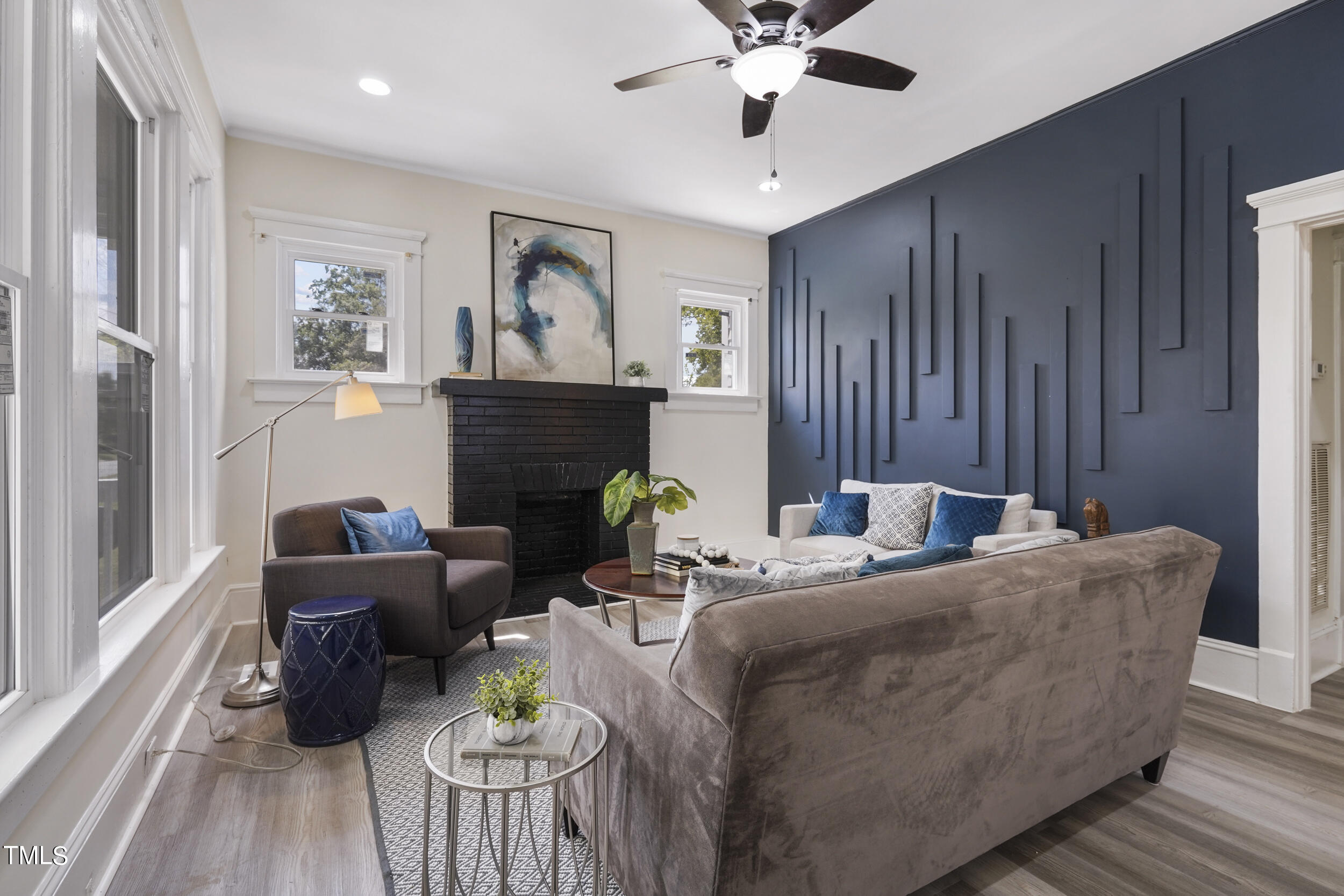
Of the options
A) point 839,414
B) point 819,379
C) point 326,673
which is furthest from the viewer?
point 819,379

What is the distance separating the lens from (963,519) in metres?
3.59

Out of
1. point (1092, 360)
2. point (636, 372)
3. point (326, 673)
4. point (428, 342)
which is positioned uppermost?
point (428, 342)

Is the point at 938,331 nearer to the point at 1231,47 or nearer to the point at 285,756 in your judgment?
the point at 1231,47

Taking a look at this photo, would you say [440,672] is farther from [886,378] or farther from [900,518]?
[886,378]

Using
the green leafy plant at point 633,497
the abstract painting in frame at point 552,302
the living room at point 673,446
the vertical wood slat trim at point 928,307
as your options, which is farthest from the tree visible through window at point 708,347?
the green leafy plant at point 633,497

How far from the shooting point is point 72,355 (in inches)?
57.2

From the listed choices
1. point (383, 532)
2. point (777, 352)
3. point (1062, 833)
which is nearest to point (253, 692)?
point (383, 532)

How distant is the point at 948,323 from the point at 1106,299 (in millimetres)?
946

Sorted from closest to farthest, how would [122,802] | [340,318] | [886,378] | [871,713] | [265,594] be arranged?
[871,713]
[122,802]
[265,594]
[340,318]
[886,378]

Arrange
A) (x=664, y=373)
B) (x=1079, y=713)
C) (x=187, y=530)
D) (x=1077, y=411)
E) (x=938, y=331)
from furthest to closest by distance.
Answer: (x=664, y=373) → (x=938, y=331) → (x=1077, y=411) → (x=187, y=530) → (x=1079, y=713)

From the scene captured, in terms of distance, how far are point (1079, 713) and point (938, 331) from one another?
3.03 meters

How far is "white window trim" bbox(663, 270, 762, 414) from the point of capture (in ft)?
17.1

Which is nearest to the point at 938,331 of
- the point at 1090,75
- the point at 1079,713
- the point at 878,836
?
the point at 1090,75

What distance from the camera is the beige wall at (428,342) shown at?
3805 mm
